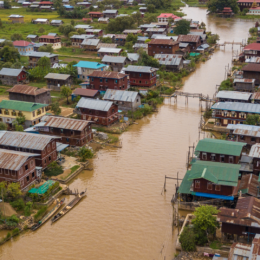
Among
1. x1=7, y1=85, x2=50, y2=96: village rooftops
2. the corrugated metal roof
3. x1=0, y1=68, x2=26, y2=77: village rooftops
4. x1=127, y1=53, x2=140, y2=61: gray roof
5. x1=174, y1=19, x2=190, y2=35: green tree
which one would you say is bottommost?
x1=7, y1=85, x2=50, y2=96: village rooftops

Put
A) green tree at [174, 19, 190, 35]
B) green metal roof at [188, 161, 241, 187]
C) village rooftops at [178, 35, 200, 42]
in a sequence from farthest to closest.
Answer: green tree at [174, 19, 190, 35] → village rooftops at [178, 35, 200, 42] → green metal roof at [188, 161, 241, 187]

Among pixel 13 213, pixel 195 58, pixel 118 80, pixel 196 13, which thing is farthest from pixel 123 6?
pixel 13 213

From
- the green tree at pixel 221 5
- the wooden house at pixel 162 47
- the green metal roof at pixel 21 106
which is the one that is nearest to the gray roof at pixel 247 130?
the green metal roof at pixel 21 106

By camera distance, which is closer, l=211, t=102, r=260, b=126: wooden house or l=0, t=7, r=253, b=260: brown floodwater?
l=0, t=7, r=253, b=260: brown floodwater

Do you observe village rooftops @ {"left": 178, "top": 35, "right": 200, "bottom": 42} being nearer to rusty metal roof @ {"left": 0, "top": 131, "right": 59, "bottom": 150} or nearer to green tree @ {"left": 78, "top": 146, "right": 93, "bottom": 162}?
green tree @ {"left": 78, "top": 146, "right": 93, "bottom": 162}

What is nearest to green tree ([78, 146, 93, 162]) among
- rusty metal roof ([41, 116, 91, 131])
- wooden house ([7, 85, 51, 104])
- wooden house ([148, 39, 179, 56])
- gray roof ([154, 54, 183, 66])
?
rusty metal roof ([41, 116, 91, 131])

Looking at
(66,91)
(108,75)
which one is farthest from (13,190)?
(108,75)

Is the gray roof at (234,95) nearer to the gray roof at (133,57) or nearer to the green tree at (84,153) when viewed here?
the green tree at (84,153)

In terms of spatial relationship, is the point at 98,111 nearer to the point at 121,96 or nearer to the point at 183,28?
the point at 121,96
